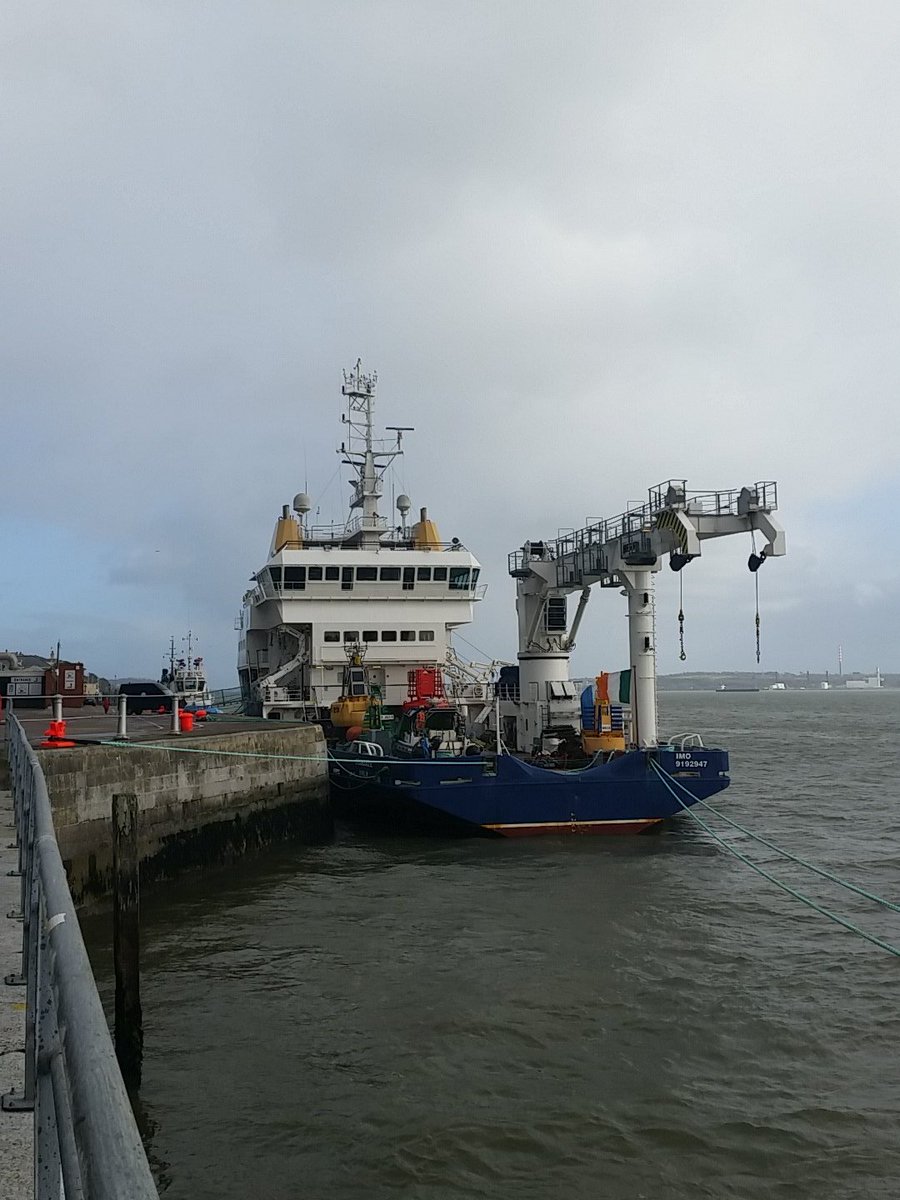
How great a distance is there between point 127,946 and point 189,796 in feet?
25.2

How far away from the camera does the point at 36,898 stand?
15.1 feet

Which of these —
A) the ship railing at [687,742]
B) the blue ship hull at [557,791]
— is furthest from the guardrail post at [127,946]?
the ship railing at [687,742]

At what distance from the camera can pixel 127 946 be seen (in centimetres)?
852

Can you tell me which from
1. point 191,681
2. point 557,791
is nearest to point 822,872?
point 557,791

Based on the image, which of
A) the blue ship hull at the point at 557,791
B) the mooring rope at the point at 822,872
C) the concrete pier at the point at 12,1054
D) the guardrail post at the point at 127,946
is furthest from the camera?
the blue ship hull at the point at 557,791

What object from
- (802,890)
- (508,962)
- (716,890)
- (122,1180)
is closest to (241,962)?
(508,962)

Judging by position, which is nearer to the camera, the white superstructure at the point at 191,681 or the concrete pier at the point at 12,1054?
the concrete pier at the point at 12,1054

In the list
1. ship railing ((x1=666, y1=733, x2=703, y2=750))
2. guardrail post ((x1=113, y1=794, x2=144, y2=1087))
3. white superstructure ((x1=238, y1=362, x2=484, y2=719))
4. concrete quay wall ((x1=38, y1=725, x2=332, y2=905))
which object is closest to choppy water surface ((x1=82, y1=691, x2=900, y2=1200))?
guardrail post ((x1=113, y1=794, x2=144, y2=1087))

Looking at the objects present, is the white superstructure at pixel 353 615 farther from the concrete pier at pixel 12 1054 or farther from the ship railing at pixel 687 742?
the concrete pier at pixel 12 1054

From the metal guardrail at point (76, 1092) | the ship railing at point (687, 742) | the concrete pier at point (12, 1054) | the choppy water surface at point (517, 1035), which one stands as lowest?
the choppy water surface at point (517, 1035)

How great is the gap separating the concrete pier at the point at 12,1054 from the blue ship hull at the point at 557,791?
1073cm

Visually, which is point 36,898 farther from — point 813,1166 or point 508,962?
A: point 508,962

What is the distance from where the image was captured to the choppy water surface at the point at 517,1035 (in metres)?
7.02

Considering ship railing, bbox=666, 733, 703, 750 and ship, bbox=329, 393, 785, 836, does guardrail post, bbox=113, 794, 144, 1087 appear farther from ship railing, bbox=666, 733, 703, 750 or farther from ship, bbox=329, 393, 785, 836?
ship railing, bbox=666, 733, 703, 750
